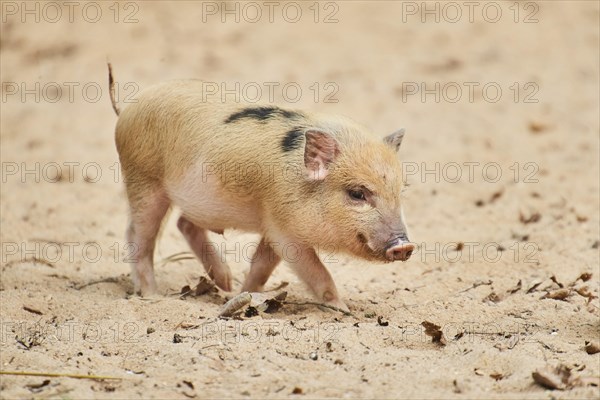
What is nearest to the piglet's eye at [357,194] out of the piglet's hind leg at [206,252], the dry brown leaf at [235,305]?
the dry brown leaf at [235,305]

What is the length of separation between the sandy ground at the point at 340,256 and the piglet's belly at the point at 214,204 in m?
0.40

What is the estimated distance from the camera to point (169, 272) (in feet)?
28.0

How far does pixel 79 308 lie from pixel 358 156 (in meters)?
2.34

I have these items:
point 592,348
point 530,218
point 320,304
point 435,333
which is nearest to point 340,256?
point 320,304

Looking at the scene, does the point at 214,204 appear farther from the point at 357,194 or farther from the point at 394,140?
the point at 394,140

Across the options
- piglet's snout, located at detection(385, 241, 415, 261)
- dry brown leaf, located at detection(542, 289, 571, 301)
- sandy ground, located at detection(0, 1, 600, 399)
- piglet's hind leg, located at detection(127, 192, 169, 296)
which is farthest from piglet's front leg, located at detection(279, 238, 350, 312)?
dry brown leaf, located at detection(542, 289, 571, 301)

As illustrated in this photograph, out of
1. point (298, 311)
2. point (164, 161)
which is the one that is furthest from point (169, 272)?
point (298, 311)

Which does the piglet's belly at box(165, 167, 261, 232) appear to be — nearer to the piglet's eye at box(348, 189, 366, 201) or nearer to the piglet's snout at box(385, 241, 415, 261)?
the piglet's eye at box(348, 189, 366, 201)

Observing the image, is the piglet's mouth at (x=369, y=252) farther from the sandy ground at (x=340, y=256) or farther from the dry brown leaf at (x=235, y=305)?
the dry brown leaf at (x=235, y=305)

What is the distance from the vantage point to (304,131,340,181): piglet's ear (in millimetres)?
6586

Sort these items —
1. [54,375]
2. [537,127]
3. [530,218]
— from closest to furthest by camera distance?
1. [54,375]
2. [530,218]
3. [537,127]

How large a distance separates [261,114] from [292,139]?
402 millimetres

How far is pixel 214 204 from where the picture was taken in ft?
23.6

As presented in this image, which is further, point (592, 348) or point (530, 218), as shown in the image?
point (530, 218)
